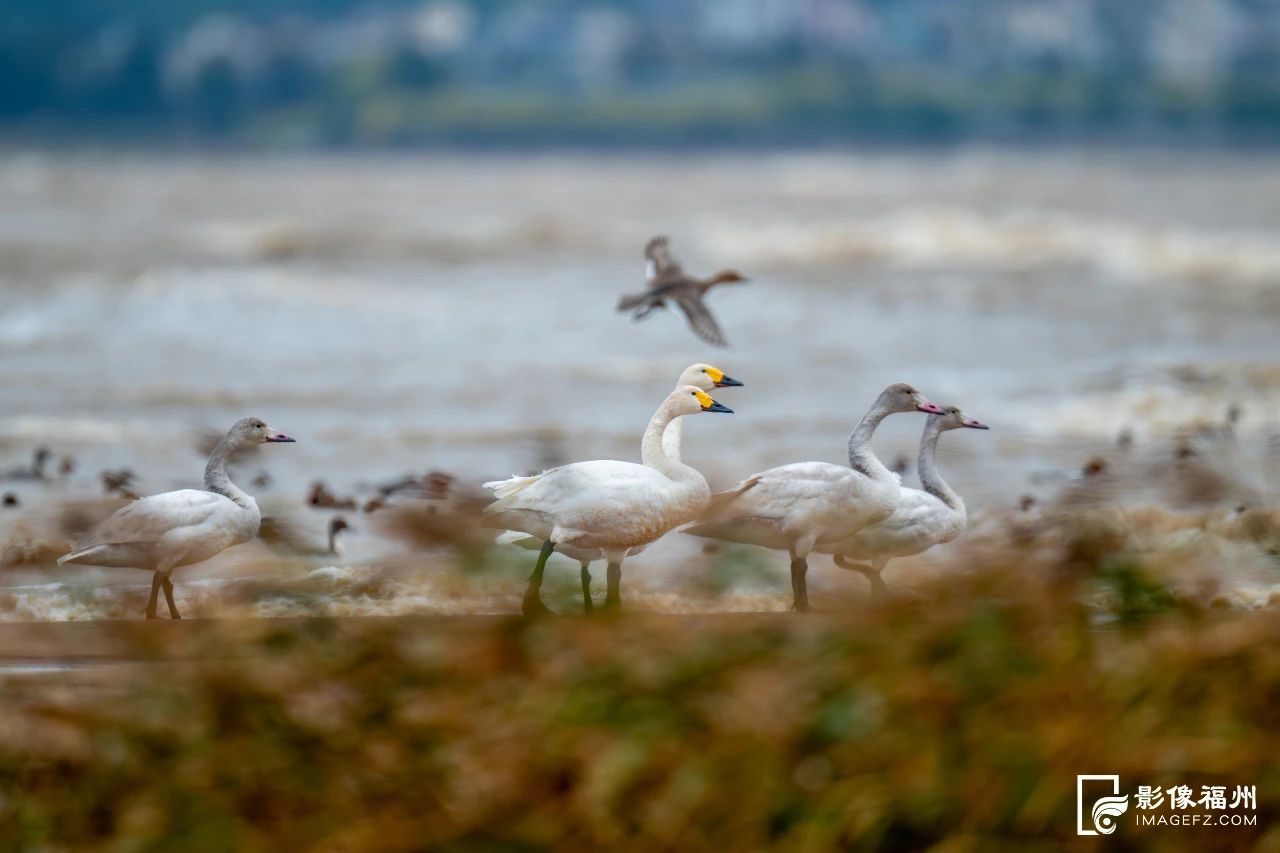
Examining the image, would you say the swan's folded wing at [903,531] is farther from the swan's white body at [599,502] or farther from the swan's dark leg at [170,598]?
the swan's dark leg at [170,598]

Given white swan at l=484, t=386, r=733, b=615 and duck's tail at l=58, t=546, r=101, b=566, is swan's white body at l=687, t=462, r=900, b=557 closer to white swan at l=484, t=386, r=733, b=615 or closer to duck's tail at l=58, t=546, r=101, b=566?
white swan at l=484, t=386, r=733, b=615

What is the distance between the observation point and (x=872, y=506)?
3.81m

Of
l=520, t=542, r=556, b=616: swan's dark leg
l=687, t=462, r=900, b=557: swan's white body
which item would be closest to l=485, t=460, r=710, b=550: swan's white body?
l=687, t=462, r=900, b=557: swan's white body

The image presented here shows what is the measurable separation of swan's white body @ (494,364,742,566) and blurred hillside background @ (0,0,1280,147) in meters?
32.7

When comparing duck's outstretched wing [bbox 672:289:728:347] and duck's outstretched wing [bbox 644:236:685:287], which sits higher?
duck's outstretched wing [bbox 644:236:685:287]

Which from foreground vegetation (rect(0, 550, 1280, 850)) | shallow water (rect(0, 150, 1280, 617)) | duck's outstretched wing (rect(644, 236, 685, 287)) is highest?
shallow water (rect(0, 150, 1280, 617))

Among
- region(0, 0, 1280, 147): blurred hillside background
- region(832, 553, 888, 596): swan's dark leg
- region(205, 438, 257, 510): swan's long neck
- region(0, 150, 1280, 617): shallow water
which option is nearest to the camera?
region(832, 553, 888, 596): swan's dark leg

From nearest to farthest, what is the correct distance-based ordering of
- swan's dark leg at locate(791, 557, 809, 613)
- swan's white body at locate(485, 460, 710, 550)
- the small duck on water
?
swan's dark leg at locate(791, 557, 809, 613)
swan's white body at locate(485, 460, 710, 550)
the small duck on water

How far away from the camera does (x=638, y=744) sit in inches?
85.4

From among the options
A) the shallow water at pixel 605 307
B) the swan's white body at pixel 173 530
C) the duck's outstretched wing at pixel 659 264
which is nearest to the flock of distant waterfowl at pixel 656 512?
the swan's white body at pixel 173 530

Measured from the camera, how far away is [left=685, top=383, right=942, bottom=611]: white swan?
3658 mm

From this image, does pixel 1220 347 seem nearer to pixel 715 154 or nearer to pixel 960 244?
pixel 960 244

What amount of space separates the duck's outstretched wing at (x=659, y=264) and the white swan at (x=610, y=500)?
68.0 inches

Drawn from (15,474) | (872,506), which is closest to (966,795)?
(872,506)
